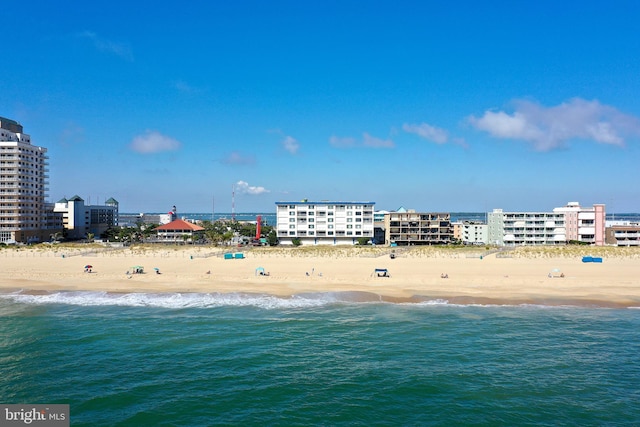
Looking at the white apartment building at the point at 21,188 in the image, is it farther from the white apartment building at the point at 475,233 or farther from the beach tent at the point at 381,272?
the white apartment building at the point at 475,233

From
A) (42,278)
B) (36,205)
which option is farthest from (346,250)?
(36,205)

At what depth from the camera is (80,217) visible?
5177 inches

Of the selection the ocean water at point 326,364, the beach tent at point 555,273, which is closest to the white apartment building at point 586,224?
the beach tent at point 555,273

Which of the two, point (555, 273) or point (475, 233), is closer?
point (555, 273)

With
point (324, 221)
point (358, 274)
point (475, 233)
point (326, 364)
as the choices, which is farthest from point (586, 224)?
point (326, 364)

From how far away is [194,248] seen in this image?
8456cm

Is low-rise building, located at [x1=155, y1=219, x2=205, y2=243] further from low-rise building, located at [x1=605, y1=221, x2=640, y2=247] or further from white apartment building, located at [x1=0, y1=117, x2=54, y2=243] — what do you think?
low-rise building, located at [x1=605, y1=221, x2=640, y2=247]

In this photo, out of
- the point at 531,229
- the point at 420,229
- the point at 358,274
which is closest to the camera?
the point at 358,274

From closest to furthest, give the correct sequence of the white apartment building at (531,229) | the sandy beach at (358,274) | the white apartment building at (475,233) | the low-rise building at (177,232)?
the sandy beach at (358,274) < the white apartment building at (531,229) < the low-rise building at (177,232) < the white apartment building at (475,233)

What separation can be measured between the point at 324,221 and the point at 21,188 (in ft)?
241

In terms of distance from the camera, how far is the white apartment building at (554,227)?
108938mm

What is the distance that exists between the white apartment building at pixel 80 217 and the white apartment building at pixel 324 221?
60.9 meters

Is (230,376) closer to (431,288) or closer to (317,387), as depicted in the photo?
(317,387)

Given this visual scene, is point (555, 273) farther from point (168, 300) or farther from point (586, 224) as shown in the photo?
point (586, 224)
